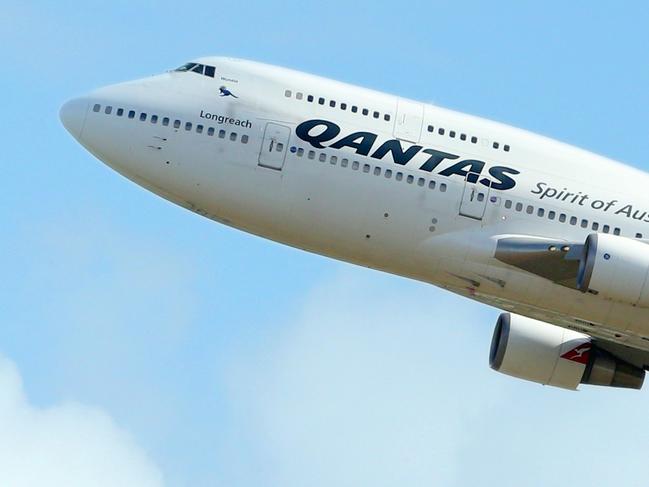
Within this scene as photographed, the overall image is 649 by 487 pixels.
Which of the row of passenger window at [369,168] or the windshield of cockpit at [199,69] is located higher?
the windshield of cockpit at [199,69]

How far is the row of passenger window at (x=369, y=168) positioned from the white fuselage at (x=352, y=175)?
3 centimetres

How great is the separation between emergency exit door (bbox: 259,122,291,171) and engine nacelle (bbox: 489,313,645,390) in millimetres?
11773

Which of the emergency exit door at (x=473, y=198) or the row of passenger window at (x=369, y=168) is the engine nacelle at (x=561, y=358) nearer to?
the emergency exit door at (x=473, y=198)

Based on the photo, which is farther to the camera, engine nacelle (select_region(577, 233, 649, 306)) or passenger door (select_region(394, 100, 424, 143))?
passenger door (select_region(394, 100, 424, 143))

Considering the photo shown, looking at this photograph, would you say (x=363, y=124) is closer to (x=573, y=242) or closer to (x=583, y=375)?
(x=573, y=242)

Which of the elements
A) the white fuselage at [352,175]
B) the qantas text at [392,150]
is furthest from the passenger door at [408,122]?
the qantas text at [392,150]

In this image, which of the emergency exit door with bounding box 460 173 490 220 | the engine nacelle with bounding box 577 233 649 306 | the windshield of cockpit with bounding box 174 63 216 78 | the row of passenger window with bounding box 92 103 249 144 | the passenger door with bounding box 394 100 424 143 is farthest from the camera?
the windshield of cockpit with bounding box 174 63 216 78

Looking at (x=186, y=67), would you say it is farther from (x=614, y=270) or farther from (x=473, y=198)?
(x=614, y=270)

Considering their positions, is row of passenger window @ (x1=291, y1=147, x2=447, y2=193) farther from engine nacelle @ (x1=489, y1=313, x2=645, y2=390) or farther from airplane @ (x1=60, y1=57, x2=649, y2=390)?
engine nacelle @ (x1=489, y1=313, x2=645, y2=390)

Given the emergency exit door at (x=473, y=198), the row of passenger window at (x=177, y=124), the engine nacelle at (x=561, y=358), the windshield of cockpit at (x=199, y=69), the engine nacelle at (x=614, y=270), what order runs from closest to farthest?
1. the engine nacelle at (x=614, y=270)
2. the row of passenger window at (x=177, y=124)
3. the emergency exit door at (x=473, y=198)
4. the windshield of cockpit at (x=199, y=69)
5. the engine nacelle at (x=561, y=358)

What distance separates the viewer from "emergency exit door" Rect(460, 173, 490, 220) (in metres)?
57.9

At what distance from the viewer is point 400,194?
5769cm

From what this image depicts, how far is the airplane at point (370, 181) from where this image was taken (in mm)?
57688

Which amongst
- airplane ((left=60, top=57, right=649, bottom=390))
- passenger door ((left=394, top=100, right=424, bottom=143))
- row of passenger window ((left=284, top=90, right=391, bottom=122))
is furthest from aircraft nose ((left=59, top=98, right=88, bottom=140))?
passenger door ((left=394, top=100, right=424, bottom=143))
